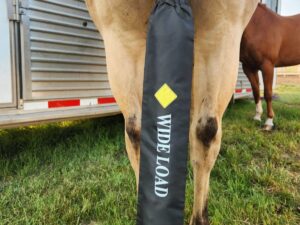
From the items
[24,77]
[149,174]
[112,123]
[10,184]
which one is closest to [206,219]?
[149,174]

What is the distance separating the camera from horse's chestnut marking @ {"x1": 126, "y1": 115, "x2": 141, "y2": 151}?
1.36 metres

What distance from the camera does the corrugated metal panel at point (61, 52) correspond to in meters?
2.41

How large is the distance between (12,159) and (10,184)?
0.46m

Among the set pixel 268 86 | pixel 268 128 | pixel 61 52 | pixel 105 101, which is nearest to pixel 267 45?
pixel 268 86

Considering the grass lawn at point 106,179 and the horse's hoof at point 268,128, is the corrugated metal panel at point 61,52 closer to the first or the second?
the grass lawn at point 106,179

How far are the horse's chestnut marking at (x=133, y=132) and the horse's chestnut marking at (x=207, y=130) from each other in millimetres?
255

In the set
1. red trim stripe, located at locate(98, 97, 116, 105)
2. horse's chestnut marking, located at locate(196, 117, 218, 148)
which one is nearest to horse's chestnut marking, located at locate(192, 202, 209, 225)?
horse's chestnut marking, located at locate(196, 117, 218, 148)

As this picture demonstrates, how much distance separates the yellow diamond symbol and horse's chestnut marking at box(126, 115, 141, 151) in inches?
14.7

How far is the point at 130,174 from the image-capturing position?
2.33 m

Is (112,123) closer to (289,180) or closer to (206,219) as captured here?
(289,180)

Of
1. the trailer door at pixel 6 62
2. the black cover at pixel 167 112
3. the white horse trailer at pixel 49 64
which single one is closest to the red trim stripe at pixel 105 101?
the white horse trailer at pixel 49 64

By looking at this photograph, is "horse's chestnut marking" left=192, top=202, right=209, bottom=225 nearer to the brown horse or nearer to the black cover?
the black cover

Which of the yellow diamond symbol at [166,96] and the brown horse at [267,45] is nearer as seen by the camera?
the yellow diamond symbol at [166,96]

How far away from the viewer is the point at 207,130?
136 centimetres
